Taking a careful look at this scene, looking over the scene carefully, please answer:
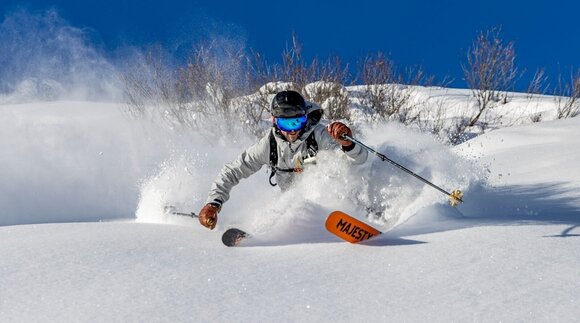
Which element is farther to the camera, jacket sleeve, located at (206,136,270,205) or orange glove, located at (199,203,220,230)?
jacket sleeve, located at (206,136,270,205)

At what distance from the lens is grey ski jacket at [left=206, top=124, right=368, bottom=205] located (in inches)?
180

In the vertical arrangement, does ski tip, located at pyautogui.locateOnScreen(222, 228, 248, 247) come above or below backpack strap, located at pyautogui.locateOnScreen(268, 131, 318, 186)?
below

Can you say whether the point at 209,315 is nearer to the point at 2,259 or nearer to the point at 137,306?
the point at 137,306

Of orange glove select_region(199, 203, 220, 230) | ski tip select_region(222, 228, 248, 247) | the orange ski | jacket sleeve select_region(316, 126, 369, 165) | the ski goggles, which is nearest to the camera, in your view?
the orange ski

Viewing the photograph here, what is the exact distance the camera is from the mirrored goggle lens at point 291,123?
14.3 ft

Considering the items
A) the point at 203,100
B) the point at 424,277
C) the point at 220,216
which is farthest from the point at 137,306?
the point at 203,100

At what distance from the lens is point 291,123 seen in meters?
4.36

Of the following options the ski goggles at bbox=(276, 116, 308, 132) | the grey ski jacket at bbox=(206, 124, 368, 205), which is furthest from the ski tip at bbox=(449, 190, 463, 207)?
the ski goggles at bbox=(276, 116, 308, 132)

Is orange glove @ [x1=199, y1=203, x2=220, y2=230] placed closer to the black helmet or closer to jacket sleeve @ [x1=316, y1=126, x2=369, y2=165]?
the black helmet

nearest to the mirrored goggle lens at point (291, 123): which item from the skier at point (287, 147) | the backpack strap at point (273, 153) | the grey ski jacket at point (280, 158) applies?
the skier at point (287, 147)

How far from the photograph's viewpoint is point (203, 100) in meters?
16.3

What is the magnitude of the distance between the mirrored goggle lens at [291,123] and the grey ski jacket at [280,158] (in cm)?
18

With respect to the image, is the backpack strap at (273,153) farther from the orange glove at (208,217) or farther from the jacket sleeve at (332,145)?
the orange glove at (208,217)

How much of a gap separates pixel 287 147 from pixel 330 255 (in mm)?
1459
